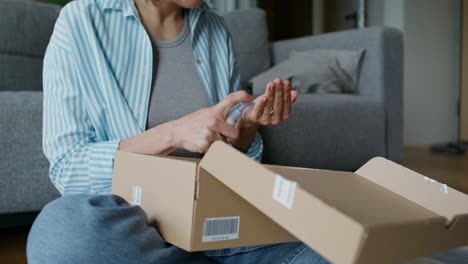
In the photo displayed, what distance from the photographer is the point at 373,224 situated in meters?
0.40

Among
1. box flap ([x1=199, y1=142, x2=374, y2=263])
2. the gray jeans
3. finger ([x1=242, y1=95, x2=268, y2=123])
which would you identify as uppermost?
finger ([x1=242, y1=95, x2=268, y2=123])

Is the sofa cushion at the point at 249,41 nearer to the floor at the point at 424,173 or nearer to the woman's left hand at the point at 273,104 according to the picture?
the floor at the point at 424,173

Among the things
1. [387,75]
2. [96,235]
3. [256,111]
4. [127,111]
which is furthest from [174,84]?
[387,75]

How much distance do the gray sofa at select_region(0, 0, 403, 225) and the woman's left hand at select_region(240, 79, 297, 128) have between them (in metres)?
0.70

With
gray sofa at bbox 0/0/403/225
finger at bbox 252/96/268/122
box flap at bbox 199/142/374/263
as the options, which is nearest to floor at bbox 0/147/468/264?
gray sofa at bbox 0/0/403/225

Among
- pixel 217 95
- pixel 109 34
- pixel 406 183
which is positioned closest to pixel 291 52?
pixel 217 95

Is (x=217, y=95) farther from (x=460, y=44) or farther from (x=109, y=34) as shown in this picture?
(x=460, y=44)

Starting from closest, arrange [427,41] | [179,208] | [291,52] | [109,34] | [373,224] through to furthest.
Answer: [373,224] < [179,208] < [109,34] < [291,52] < [427,41]

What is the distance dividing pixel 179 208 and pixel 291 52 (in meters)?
1.78

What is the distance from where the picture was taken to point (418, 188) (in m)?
0.60

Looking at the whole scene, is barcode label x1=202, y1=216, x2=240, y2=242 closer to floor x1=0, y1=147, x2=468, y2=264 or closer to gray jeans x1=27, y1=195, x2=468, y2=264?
gray jeans x1=27, y1=195, x2=468, y2=264

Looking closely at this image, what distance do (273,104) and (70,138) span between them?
0.32 metres

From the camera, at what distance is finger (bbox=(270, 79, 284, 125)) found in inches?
26.6

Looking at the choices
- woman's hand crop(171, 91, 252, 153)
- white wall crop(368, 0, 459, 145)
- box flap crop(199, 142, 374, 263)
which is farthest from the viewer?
white wall crop(368, 0, 459, 145)
